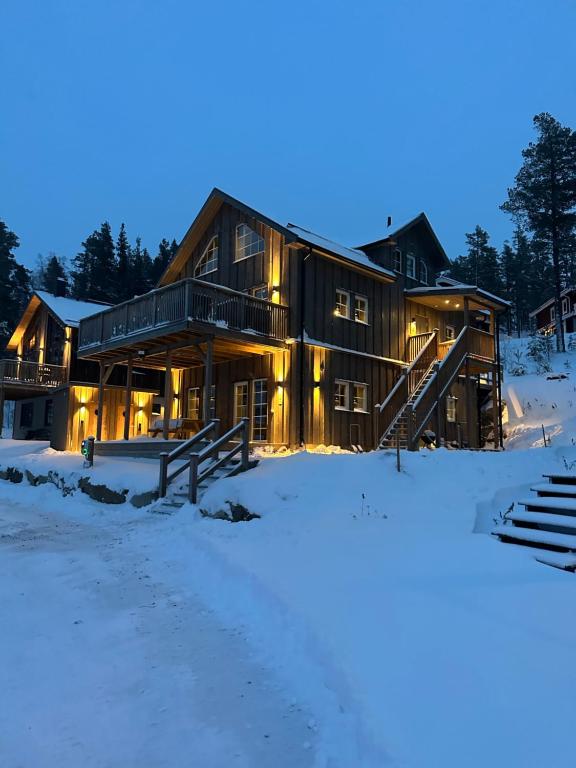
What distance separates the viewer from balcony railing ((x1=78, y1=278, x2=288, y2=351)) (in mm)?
15031

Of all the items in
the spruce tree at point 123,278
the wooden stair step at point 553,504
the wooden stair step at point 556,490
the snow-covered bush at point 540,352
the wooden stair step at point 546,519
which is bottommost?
the wooden stair step at point 546,519

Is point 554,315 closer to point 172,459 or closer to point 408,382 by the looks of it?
point 408,382

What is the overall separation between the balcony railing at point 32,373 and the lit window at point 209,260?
30.5 ft

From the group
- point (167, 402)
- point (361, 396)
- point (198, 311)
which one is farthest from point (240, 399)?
point (198, 311)

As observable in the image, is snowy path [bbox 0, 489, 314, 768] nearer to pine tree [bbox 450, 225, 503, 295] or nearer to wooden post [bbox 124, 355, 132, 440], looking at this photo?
wooden post [bbox 124, 355, 132, 440]

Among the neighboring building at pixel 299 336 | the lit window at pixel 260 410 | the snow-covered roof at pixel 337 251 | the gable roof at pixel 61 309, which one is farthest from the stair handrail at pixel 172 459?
the gable roof at pixel 61 309

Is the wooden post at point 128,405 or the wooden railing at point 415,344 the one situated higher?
the wooden railing at point 415,344

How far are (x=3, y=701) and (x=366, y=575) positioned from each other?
11.4 ft

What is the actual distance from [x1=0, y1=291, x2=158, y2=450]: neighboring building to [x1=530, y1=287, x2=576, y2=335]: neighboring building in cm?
3332

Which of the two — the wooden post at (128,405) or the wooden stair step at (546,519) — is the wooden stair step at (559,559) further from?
the wooden post at (128,405)

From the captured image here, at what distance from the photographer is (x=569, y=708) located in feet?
10.6

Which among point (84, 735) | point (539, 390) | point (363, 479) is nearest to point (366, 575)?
point (84, 735)

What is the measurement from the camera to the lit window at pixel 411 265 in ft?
71.4

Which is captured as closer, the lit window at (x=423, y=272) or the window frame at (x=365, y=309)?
the window frame at (x=365, y=309)
